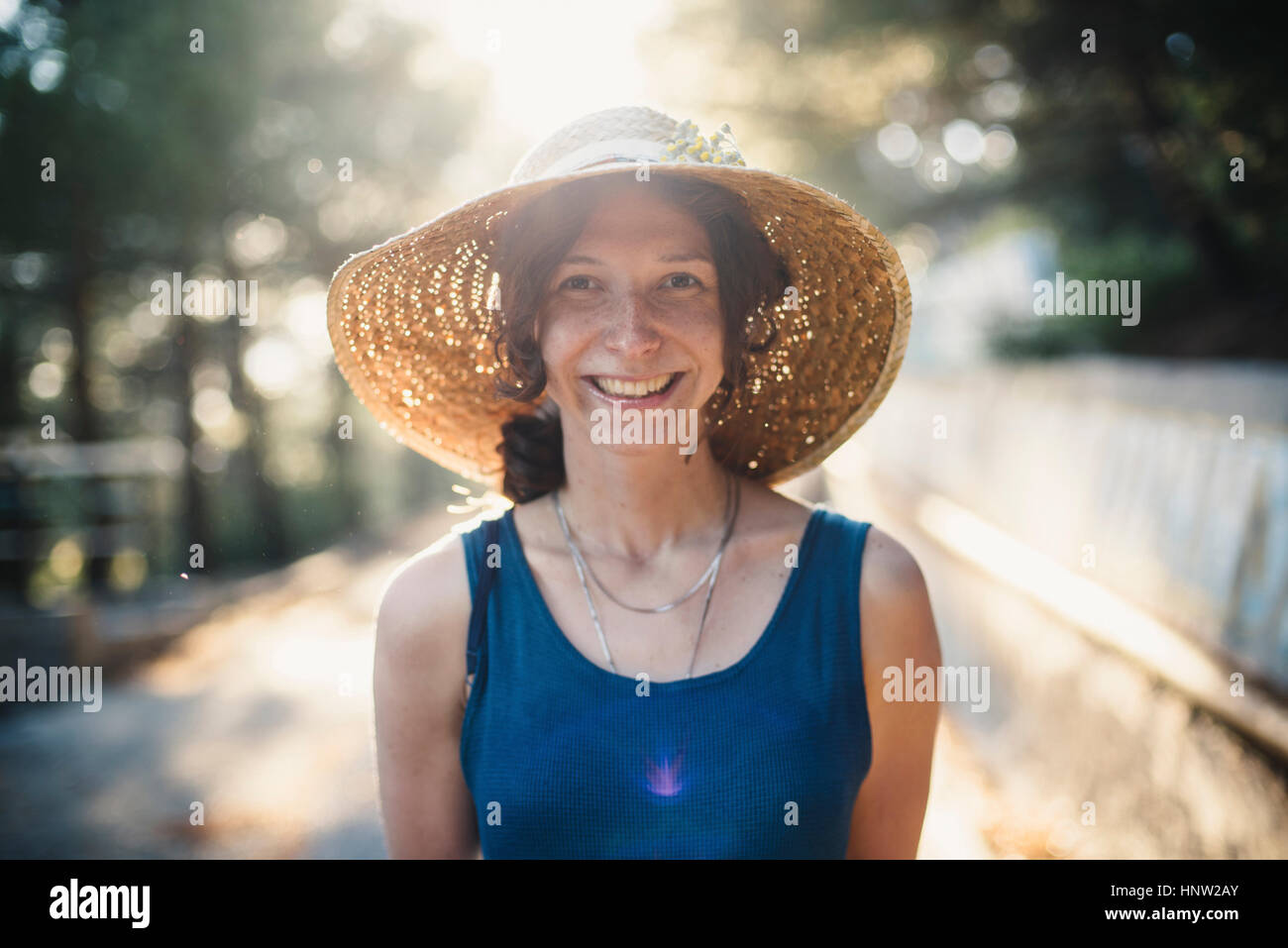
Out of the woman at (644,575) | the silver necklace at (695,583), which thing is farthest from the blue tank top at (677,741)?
the silver necklace at (695,583)

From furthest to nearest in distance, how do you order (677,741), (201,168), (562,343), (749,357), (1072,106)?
(201,168), (1072,106), (749,357), (562,343), (677,741)

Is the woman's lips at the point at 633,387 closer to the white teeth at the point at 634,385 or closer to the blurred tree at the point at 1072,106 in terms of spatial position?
the white teeth at the point at 634,385

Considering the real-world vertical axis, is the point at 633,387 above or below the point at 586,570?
above

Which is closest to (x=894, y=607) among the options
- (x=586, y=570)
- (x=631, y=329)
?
(x=586, y=570)

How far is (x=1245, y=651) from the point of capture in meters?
3.02

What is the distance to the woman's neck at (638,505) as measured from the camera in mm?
2121

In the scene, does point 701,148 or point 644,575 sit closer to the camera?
point 701,148

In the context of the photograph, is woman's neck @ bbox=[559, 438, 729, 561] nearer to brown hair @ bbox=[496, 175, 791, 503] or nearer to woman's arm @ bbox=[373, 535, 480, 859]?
brown hair @ bbox=[496, 175, 791, 503]

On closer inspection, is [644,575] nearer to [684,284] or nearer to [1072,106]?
[684,284]

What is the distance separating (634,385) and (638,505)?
33 cm

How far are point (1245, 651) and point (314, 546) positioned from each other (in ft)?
49.2

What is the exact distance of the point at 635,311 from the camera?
1.88 metres

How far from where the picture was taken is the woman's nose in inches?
73.2

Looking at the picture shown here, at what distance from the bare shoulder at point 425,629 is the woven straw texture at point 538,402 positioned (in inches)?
19.5
